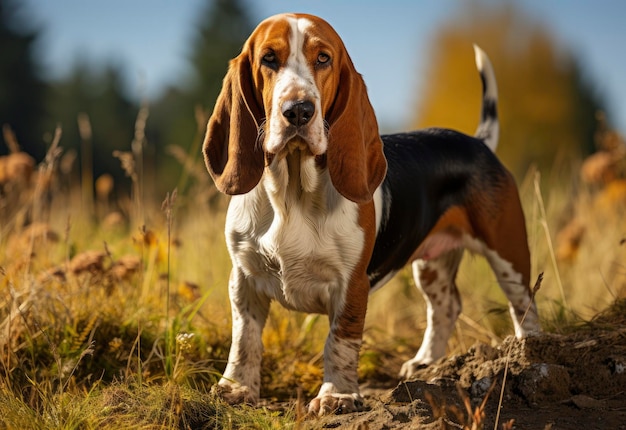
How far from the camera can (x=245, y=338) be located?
12.5 ft

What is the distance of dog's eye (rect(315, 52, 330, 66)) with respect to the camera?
11.0 ft

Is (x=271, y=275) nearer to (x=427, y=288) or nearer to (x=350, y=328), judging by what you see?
(x=350, y=328)

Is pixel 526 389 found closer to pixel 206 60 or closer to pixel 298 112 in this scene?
pixel 298 112

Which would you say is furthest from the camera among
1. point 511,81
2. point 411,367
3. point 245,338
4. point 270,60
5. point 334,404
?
point 511,81

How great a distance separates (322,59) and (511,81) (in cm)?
2019

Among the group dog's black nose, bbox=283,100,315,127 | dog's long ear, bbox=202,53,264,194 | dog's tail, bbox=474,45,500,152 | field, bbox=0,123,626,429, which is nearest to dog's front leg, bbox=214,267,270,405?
field, bbox=0,123,626,429

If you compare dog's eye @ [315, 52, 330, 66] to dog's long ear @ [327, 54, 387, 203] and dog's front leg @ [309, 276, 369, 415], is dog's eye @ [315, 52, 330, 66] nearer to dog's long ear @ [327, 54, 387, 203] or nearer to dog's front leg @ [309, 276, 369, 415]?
dog's long ear @ [327, 54, 387, 203]

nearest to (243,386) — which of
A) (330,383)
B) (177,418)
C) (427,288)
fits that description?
(330,383)

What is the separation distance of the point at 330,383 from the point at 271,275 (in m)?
0.55

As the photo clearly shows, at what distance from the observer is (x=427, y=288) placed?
507cm

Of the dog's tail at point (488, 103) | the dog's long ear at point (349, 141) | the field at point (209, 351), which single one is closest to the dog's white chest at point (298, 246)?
the dog's long ear at point (349, 141)

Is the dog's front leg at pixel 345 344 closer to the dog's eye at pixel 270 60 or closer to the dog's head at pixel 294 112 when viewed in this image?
the dog's head at pixel 294 112

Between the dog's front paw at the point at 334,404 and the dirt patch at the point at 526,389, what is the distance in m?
0.08

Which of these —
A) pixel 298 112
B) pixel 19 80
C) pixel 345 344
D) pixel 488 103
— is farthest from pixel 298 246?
pixel 19 80
